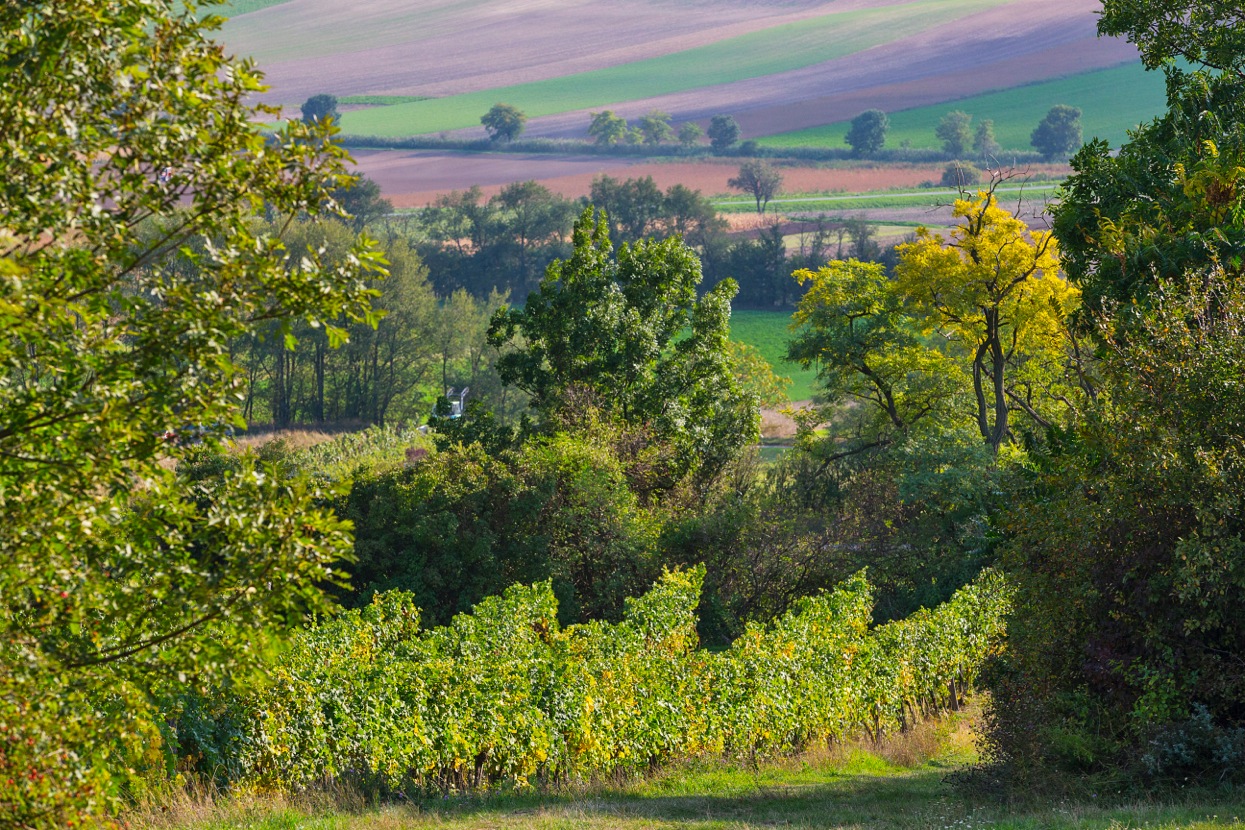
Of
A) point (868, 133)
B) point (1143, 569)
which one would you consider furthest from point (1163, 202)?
point (868, 133)

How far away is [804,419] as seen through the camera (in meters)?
45.5

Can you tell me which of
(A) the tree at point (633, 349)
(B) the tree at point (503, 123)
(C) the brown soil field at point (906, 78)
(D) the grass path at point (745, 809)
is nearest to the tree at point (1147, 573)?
(D) the grass path at point (745, 809)

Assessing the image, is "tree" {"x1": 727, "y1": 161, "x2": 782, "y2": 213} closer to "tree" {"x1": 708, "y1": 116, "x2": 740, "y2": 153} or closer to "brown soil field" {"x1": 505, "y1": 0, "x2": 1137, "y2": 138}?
"tree" {"x1": 708, "y1": 116, "x2": 740, "y2": 153}

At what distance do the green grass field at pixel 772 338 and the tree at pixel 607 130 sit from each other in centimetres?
8149

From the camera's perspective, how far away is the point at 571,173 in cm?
15512

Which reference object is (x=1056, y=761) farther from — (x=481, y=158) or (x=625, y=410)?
(x=481, y=158)

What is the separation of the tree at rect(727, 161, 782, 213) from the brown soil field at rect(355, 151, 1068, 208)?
10.8ft

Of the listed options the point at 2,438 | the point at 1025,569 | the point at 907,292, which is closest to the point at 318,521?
the point at 2,438

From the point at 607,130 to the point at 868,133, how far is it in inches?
1471

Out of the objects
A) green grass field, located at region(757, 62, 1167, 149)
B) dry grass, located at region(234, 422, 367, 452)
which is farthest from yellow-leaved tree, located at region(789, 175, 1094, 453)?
green grass field, located at region(757, 62, 1167, 149)

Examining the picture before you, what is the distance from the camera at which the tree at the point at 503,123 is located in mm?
174125

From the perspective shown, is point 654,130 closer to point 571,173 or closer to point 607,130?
point 607,130

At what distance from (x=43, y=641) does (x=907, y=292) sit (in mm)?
31184

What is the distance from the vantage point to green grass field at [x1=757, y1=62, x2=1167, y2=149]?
159 metres
